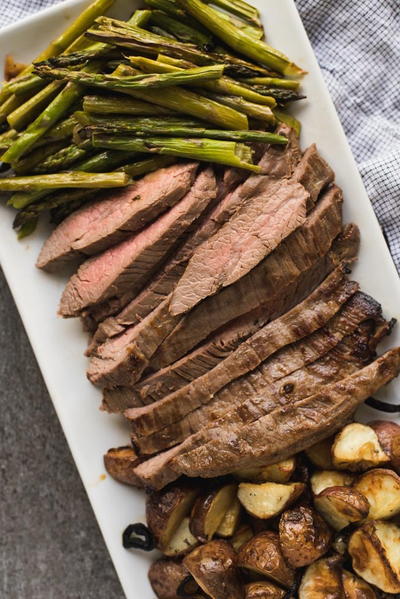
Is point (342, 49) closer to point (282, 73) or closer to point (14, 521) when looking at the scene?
point (282, 73)

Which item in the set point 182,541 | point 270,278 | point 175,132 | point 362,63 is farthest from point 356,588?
point 362,63

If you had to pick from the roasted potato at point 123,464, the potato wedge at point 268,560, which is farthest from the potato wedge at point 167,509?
the potato wedge at point 268,560

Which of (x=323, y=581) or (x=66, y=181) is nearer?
(x=323, y=581)

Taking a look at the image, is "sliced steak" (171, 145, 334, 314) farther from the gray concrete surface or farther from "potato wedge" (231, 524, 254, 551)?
the gray concrete surface

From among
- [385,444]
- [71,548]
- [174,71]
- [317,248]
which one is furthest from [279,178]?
[71,548]

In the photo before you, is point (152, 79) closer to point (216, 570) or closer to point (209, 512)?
point (209, 512)

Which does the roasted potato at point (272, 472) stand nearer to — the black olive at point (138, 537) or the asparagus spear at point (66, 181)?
the black olive at point (138, 537)
